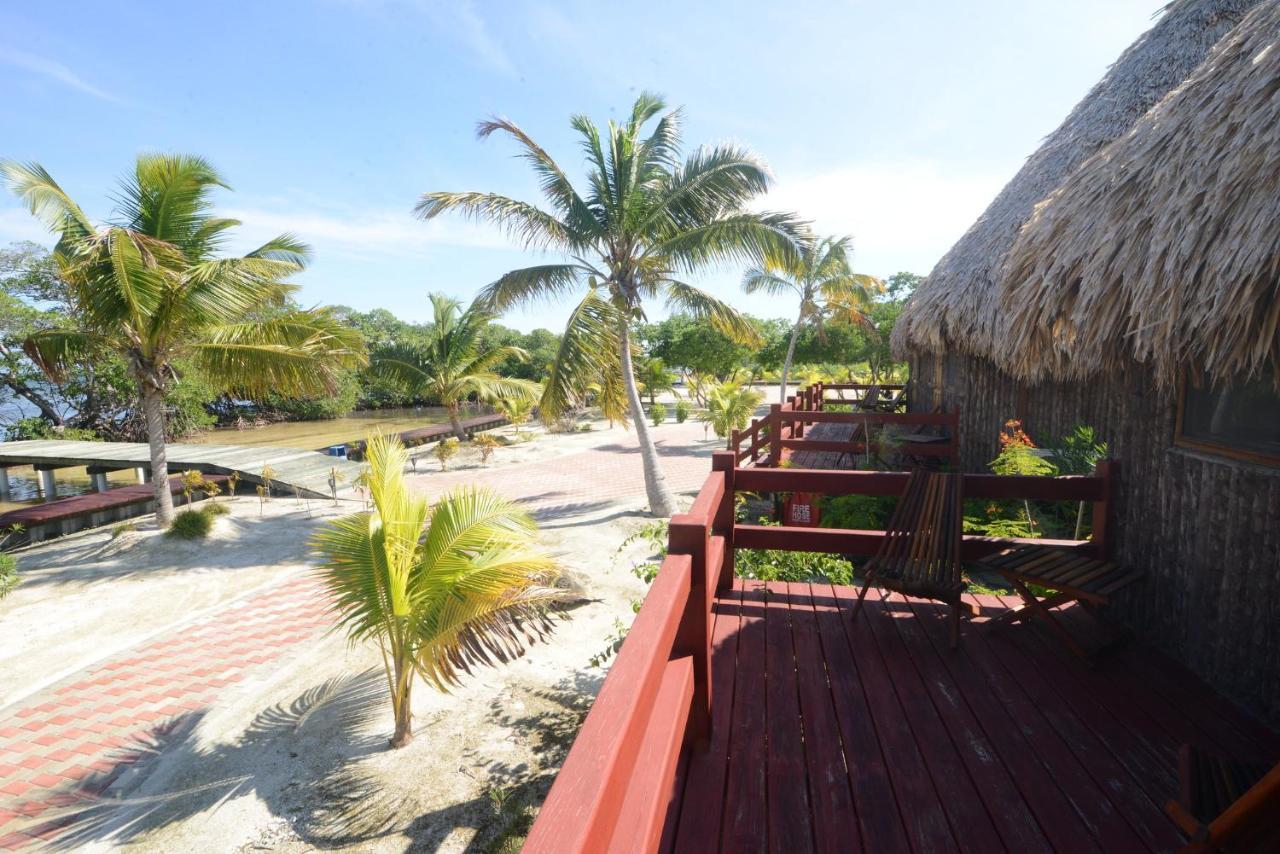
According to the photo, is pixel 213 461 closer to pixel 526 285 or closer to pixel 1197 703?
pixel 526 285

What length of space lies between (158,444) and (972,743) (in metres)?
11.8

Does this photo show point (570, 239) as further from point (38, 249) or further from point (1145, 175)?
point (38, 249)

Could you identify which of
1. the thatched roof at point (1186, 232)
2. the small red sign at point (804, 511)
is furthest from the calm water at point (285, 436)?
the thatched roof at point (1186, 232)

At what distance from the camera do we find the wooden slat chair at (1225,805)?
1.35 metres

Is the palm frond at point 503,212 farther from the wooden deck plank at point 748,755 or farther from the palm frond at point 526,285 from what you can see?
the wooden deck plank at point 748,755

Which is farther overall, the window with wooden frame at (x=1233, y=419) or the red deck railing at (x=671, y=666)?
the window with wooden frame at (x=1233, y=419)

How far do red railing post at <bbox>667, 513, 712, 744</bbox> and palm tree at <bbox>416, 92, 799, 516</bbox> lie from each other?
7468 mm

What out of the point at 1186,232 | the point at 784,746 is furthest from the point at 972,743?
the point at 1186,232

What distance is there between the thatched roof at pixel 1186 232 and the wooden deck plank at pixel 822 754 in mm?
1944

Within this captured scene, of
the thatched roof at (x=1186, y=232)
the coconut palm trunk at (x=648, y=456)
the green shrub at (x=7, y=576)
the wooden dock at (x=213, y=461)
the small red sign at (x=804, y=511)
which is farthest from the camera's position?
the wooden dock at (x=213, y=461)

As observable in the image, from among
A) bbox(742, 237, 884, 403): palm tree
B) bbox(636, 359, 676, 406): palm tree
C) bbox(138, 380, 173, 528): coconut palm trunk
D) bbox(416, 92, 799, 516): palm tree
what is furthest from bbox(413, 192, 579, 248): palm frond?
bbox(636, 359, 676, 406): palm tree

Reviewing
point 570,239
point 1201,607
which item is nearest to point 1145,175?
point 1201,607

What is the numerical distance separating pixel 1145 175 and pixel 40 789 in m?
7.64

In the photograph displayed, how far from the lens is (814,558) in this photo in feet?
18.2
